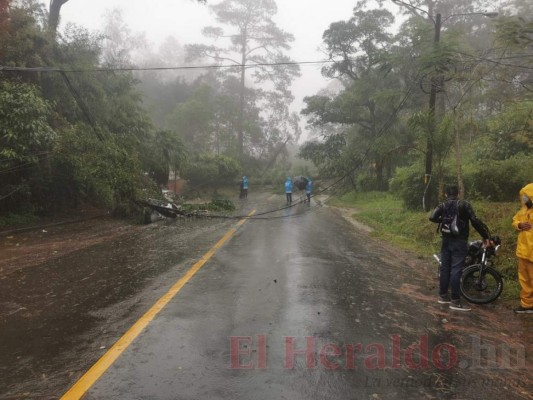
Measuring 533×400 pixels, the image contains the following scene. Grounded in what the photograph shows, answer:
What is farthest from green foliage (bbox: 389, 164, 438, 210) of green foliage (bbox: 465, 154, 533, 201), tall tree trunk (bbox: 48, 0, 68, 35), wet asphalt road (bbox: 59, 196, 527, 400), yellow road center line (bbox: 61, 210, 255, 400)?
tall tree trunk (bbox: 48, 0, 68, 35)

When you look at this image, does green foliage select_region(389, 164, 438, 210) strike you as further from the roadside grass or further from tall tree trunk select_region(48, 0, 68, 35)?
tall tree trunk select_region(48, 0, 68, 35)

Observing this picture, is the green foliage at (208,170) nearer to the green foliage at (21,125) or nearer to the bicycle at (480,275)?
the green foliage at (21,125)

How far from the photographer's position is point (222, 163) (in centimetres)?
3728

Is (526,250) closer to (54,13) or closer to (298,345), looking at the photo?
(298,345)

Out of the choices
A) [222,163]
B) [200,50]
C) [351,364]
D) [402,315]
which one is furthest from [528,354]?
[200,50]

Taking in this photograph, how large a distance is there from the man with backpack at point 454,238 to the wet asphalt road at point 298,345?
393mm

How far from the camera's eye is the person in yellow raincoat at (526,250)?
6047 mm

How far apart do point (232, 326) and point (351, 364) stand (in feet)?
5.04

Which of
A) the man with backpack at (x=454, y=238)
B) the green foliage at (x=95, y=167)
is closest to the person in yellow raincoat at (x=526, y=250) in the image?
the man with backpack at (x=454, y=238)

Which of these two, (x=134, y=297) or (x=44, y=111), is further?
(x=44, y=111)

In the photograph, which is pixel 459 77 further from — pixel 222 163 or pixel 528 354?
pixel 222 163

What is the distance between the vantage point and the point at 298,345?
4.48 m

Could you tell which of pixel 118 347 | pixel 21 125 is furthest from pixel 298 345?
pixel 21 125

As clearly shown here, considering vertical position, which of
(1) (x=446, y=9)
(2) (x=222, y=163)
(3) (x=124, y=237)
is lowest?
(3) (x=124, y=237)
